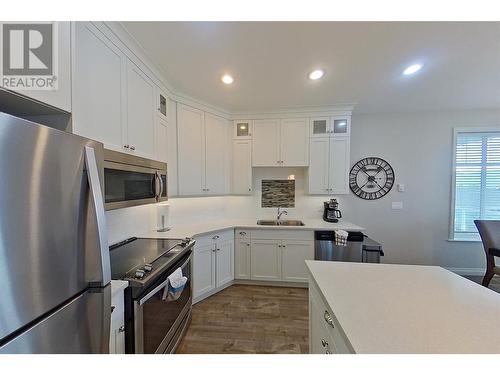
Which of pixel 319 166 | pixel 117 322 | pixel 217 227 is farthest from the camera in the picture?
pixel 319 166

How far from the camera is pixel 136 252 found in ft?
5.90

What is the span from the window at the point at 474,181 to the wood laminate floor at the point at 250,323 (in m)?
2.98

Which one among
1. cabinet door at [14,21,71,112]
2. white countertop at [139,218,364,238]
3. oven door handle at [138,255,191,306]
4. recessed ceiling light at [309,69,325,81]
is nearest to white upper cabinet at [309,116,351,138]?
recessed ceiling light at [309,69,325,81]

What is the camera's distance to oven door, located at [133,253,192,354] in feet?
4.22

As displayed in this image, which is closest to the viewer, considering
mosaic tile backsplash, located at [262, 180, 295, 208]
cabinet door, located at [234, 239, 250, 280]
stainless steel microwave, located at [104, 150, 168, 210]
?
stainless steel microwave, located at [104, 150, 168, 210]

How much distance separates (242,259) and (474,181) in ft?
13.1

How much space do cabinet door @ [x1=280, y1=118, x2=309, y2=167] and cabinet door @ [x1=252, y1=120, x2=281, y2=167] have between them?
9 centimetres

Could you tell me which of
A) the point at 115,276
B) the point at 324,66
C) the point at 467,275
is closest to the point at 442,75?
the point at 324,66

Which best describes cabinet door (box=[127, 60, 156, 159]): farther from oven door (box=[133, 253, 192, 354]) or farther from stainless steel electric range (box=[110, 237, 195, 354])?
oven door (box=[133, 253, 192, 354])

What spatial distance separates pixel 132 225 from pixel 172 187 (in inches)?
24.6

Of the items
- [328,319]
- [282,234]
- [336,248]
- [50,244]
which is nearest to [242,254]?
[282,234]

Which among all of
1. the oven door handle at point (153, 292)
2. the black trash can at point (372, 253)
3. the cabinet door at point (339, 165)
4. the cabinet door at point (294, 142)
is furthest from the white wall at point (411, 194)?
the oven door handle at point (153, 292)

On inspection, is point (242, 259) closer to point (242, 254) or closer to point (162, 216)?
point (242, 254)
